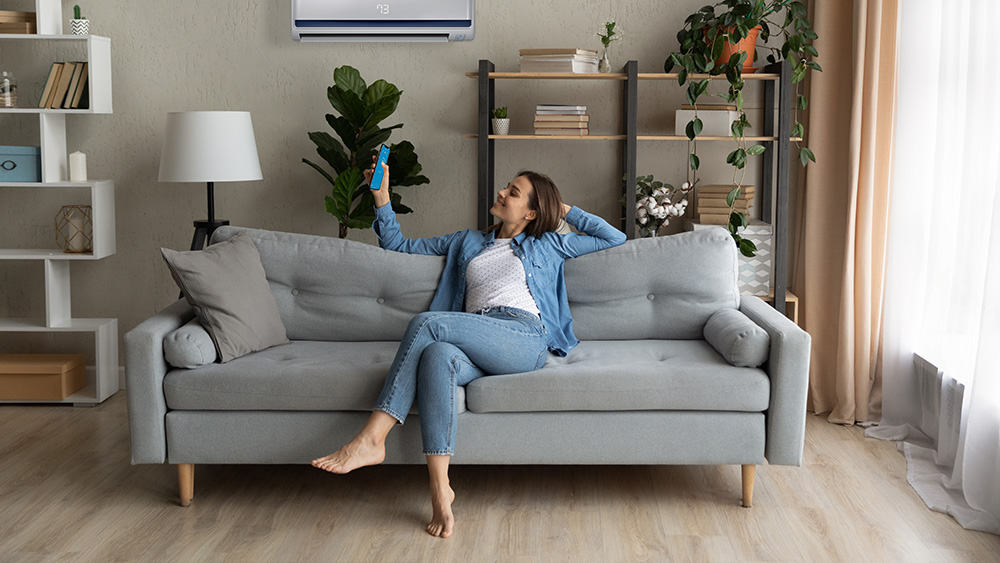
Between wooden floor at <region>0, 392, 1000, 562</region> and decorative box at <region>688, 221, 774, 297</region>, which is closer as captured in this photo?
wooden floor at <region>0, 392, 1000, 562</region>

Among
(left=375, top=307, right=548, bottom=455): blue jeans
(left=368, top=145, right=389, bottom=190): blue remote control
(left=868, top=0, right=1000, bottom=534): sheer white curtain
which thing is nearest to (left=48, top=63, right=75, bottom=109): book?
(left=368, top=145, right=389, bottom=190): blue remote control

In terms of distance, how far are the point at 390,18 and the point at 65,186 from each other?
5.27 ft

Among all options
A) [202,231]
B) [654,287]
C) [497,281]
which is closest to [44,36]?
[202,231]

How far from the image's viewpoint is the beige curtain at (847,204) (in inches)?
150

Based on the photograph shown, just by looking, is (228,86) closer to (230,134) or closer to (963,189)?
(230,134)

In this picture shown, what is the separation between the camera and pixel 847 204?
3.96 metres

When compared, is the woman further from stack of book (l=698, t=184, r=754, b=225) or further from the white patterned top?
stack of book (l=698, t=184, r=754, b=225)

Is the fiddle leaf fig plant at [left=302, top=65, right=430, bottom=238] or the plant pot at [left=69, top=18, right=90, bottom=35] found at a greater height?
the plant pot at [left=69, top=18, right=90, bottom=35]

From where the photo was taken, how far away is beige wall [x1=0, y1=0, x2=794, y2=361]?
431 centimetres

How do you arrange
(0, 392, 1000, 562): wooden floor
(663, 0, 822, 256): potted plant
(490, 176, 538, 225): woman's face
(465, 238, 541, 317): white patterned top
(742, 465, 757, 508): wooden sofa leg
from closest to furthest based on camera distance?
(0, 392, 1000, 562): wooden floor
(742, 465, 757, 508): wooden sofa leg
(465, 238, 541, 317): white patterned top
(490, 176, 538, 225): woman's face
(663, 0, 822, 256): potted plant

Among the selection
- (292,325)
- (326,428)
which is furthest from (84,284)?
(326,428)

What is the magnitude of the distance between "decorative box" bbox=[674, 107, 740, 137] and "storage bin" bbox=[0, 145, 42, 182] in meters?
2.77

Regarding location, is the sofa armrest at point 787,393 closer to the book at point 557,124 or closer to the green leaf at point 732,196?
the green leaf at point 732,196

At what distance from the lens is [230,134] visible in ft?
12.8
